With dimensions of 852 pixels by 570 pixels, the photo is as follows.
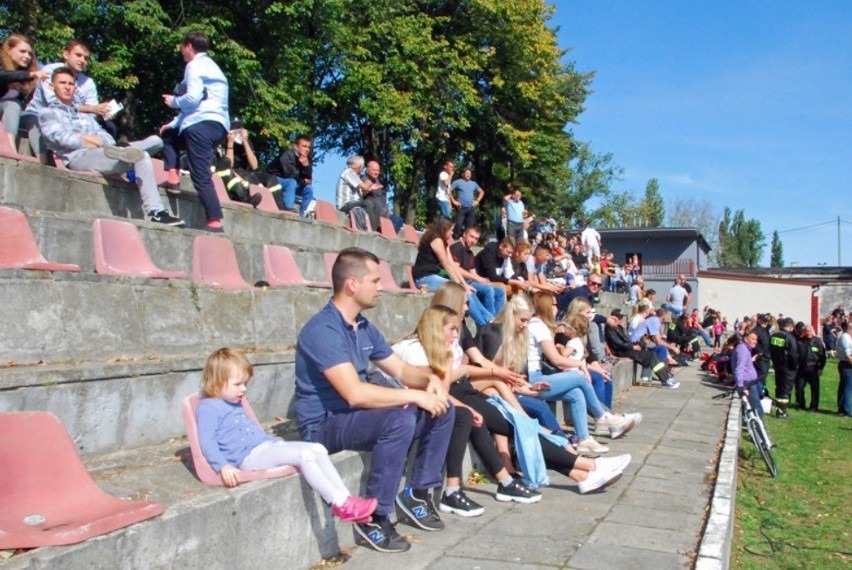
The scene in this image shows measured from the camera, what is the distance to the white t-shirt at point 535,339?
826 cm

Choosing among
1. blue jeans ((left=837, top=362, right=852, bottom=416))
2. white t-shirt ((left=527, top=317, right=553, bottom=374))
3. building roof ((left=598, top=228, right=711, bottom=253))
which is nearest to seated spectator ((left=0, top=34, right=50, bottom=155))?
white t-shirt ((left=527, top=317, right=553, bottom=374))

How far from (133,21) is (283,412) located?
50.1ft

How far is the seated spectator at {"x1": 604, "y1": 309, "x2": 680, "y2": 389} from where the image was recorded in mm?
15422

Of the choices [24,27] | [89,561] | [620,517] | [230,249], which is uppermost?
[24,27]

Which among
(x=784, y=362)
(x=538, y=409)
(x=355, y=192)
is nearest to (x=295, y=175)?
(x=355, y=192)

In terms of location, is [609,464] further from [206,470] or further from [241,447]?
[206,470]

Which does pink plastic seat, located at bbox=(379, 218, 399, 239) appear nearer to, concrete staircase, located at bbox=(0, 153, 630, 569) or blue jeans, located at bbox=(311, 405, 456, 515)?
concrete staircase, located at bbox=(0, 153, 630, 569)

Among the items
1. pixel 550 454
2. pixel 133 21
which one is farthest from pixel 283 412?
pixel 133 21

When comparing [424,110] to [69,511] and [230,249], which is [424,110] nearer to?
[230,249]

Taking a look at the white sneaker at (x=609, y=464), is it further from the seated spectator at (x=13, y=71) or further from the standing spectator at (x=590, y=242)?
the standing spectator at (x=590, y=242)

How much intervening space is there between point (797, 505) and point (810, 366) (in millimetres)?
9714

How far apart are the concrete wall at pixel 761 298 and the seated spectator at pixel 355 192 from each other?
142 ft

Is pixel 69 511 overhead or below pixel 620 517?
overhead

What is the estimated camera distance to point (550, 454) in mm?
6395
